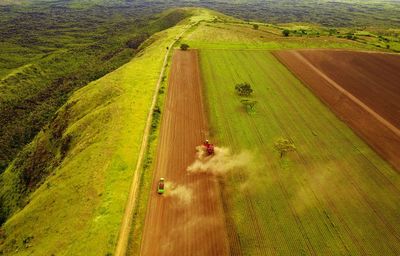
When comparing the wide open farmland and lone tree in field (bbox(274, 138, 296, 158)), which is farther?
lone tree in field (bbox(274, 138, 296, 158))

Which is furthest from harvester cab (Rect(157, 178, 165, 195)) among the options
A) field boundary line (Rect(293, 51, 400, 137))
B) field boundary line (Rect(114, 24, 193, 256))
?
field boundary line (Rect(293, 51, 400, 137))

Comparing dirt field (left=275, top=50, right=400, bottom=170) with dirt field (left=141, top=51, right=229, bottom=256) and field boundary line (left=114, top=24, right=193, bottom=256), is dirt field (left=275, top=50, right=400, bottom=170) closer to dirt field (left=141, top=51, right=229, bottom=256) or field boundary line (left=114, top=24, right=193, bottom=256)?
dirt field (left=141, top=51, right=229, bottom=256)

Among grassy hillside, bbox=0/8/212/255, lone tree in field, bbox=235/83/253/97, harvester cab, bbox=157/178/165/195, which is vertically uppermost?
lone tree in field, bbox=235/83/253/97

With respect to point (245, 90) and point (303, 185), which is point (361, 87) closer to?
point (245, 90)

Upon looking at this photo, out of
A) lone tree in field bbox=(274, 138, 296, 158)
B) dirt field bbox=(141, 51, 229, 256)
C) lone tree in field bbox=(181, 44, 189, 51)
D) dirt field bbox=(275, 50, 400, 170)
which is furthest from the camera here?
lone tree in field bbox=(181, 44, 189, 51)

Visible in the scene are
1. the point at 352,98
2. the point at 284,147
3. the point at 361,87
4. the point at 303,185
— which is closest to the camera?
the point at 303,185

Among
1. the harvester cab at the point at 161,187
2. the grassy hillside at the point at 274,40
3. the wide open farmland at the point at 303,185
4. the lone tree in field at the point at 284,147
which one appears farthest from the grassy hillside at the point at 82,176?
the grassy hillside at the point at 274,40

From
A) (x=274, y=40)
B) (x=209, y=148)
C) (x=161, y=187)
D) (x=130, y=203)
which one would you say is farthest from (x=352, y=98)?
(x=130, y=203)
